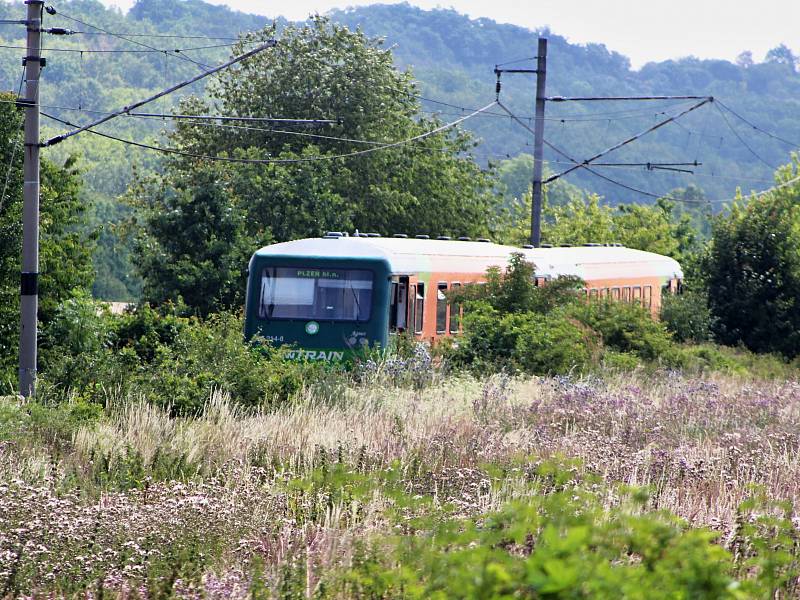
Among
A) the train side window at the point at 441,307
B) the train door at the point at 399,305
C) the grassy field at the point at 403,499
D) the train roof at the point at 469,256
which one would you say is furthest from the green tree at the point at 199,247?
the grassy field at the point at 403,499

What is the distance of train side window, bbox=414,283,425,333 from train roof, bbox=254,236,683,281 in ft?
1.05

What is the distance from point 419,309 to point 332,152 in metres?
21.9

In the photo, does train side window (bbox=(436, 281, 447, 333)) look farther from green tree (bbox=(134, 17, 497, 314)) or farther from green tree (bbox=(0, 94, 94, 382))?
green tree (bbox=(134, 17, 497, 314))

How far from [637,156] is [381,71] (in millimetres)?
147587

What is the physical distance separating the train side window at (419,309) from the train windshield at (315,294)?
1.69 metres

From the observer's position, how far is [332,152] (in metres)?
44.7

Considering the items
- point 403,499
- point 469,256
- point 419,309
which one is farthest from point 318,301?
point 403,499

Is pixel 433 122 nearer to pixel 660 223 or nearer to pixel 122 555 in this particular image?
pixel 660 223

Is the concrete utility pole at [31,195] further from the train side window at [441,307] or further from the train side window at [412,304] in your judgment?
the train side window at [441,307]

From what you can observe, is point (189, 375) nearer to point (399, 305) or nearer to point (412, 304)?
point (399, 305)

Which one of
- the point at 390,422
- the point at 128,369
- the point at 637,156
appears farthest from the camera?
the point at 637,156

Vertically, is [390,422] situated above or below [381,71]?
below

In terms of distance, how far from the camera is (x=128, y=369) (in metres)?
16.8

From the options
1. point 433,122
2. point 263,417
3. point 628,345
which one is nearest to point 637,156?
point 433,122
